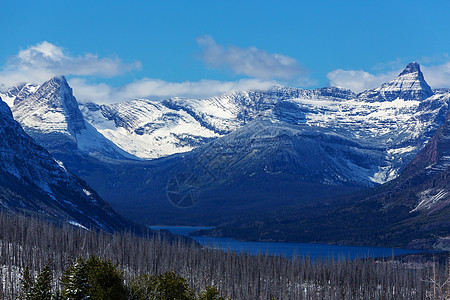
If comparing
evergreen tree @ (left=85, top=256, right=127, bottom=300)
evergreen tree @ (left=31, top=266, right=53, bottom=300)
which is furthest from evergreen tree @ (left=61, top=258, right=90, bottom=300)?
evergreen tree @ (left=31, top=266, right=53, bottom=300)

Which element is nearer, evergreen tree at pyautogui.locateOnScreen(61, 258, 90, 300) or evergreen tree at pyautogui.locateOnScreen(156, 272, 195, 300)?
evergreen tree at pyautogui.locateOnScreen(61, 258, 90, 300)

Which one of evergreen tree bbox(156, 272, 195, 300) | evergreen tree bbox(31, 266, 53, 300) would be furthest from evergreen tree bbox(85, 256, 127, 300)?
evergreen tree bbox(31, 266, 53, 300)

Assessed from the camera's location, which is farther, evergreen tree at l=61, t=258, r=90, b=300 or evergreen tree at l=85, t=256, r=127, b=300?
evergreen tree at l=61, t=258, r=90, b=300

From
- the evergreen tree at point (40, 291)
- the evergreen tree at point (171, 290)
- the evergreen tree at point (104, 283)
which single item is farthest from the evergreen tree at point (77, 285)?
the evergreen tree at point (171, 290)

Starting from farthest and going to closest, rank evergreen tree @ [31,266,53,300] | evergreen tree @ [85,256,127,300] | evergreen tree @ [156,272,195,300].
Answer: evergreen tree @ [156,272,195,300], evergreen tree @ [31,266,53,300], evergreen tree @ [85,256,127,300]

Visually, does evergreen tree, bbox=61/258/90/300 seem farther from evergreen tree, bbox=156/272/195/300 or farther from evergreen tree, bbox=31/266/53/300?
evergreen tree, bbox=156/272/195/300

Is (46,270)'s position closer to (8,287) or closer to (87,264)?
A: (87,264)

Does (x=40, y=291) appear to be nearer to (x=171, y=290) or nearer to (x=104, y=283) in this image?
(x=104, y=283)

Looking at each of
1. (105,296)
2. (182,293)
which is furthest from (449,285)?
(105,296)

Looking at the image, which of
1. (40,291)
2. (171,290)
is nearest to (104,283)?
(40,291)

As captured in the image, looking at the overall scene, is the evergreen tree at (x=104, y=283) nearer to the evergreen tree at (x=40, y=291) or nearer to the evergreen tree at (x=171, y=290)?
the evergreen tree at (x=171, y=290)

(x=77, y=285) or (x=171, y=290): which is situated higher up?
(x=77, y=285)

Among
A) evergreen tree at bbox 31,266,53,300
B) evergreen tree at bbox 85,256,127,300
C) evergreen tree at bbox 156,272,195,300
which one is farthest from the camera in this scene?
evergreen tree at bbox 156,272,195,300

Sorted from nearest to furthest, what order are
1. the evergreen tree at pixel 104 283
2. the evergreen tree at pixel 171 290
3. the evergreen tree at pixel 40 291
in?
the evergreen tree at pixel 104 283 < the evergreen tree at pixel 40 291 < the evergreen tree at pixel 171 290
